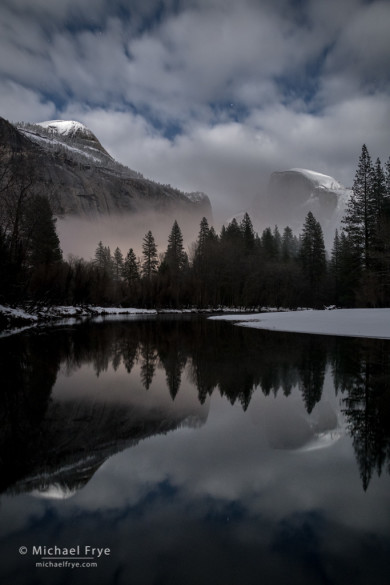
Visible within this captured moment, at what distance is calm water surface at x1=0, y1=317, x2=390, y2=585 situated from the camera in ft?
5.63

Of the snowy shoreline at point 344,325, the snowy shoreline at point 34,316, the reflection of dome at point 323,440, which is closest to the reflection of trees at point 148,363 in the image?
the reflection of dome at point 323,440

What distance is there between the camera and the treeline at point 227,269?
1014 inches

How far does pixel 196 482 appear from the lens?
2611mm

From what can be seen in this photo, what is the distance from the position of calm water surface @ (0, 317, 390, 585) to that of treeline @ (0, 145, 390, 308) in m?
13.8

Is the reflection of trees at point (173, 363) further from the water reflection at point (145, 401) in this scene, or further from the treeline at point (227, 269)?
the treeline at point (227, 269)

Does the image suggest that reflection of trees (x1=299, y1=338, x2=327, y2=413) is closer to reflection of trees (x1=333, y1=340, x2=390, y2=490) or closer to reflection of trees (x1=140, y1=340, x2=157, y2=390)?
reflection of trees (x1=333, y1=340, x2=390, y2=490)

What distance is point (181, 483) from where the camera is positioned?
260 cm

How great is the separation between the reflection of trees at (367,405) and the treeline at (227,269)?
15.3m

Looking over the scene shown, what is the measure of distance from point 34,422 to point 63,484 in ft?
5.05

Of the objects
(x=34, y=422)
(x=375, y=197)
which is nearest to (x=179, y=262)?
(x=375, y=197)

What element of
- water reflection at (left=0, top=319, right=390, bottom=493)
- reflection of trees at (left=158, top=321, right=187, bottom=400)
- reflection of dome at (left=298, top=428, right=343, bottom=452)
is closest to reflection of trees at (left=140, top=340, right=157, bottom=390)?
water reflection at (left=0, top=319, right=390, bottom=493)

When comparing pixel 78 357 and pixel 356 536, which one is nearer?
pixel 356 536

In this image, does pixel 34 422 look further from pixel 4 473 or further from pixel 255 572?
pixel 255 572

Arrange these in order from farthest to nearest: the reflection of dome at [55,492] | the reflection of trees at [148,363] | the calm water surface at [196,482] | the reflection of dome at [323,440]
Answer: the reflection of trees at [148,363] → the reflection of dome at [323,440] → the reflection of dome at [55,492] → the calm water surface at [196,482]
